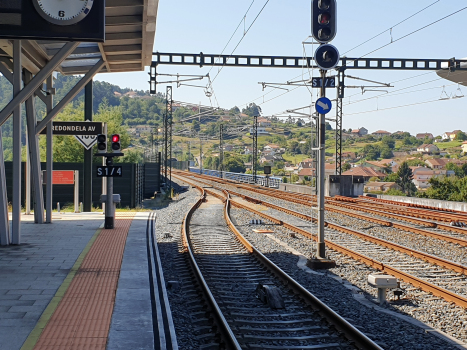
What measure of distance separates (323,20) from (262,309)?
5964mm

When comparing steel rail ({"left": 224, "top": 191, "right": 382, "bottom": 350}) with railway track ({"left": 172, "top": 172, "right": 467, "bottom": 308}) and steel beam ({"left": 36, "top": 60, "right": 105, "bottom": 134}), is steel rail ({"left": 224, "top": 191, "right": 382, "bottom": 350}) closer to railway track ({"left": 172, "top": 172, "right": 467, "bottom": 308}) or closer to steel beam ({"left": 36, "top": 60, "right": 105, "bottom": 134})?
railway track ({"left": 172, "top": 172, "right": 467, "bottom": 308})

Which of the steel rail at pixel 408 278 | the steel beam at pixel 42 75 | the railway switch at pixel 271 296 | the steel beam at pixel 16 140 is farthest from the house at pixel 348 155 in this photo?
the railway switch at pixel 271 296

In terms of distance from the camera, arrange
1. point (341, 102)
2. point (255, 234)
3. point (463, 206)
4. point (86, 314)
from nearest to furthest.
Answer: point (86, 314), point (255, 234), point (463, 206), point (341, 102)

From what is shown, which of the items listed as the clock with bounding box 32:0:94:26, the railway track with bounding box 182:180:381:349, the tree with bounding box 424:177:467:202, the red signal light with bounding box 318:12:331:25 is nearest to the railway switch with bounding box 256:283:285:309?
the railway track with bounding box 182:180:381:349

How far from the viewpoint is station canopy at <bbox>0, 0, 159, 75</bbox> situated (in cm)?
1281

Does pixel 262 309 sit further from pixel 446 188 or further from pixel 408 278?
pixel 446 188

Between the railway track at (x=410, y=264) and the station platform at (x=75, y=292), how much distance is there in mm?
4648

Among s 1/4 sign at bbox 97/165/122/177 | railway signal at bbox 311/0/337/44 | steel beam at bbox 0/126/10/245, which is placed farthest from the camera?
s 1/4 sign at bbox 97/165/122/177

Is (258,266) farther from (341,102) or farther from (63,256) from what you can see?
(341,102)

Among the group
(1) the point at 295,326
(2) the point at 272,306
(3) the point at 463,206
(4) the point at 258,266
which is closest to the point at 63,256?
(4) the point at 258,266

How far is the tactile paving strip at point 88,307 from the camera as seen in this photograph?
618cm

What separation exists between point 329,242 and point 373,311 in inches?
239

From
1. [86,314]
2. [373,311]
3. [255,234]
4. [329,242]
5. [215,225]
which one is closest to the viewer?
[86,314]

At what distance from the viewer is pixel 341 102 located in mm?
35031
